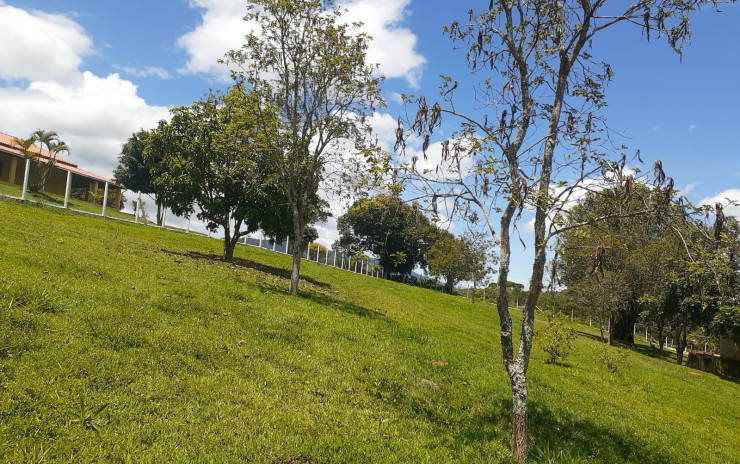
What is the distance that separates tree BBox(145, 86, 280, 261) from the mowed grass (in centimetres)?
848

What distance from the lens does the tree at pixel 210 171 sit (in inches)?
941

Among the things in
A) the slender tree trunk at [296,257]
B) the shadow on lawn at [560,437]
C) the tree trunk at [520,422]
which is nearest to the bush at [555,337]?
the shadow on lawn at [560,437]

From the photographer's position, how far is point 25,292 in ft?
29.6

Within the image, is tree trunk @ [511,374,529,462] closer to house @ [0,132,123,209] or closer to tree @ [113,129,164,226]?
house @ [0,132,123,209]

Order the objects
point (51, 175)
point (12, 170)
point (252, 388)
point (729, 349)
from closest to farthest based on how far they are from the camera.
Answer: point (252, 388) < point (729, 349) < point (12, 170) < point (51, 175)

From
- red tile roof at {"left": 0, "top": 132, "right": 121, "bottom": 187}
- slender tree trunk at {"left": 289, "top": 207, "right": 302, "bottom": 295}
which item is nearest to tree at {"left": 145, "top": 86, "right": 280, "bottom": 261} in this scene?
slender tree trunk at {"left": 289, "top": 207, "right": 302, "bottom": 295}

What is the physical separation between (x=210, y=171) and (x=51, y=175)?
3213 cm

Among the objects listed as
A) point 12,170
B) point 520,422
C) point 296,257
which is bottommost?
point 520,422

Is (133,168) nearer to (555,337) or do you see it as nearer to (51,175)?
(51,175)

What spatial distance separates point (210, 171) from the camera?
25109 millimetres

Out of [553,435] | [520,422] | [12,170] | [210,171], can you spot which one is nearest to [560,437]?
[553,435]

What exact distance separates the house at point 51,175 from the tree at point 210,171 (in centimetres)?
1564

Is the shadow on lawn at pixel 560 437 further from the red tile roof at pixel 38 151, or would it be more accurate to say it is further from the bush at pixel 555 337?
the red tile roof at pixel 38 151

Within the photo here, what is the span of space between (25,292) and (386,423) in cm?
812
